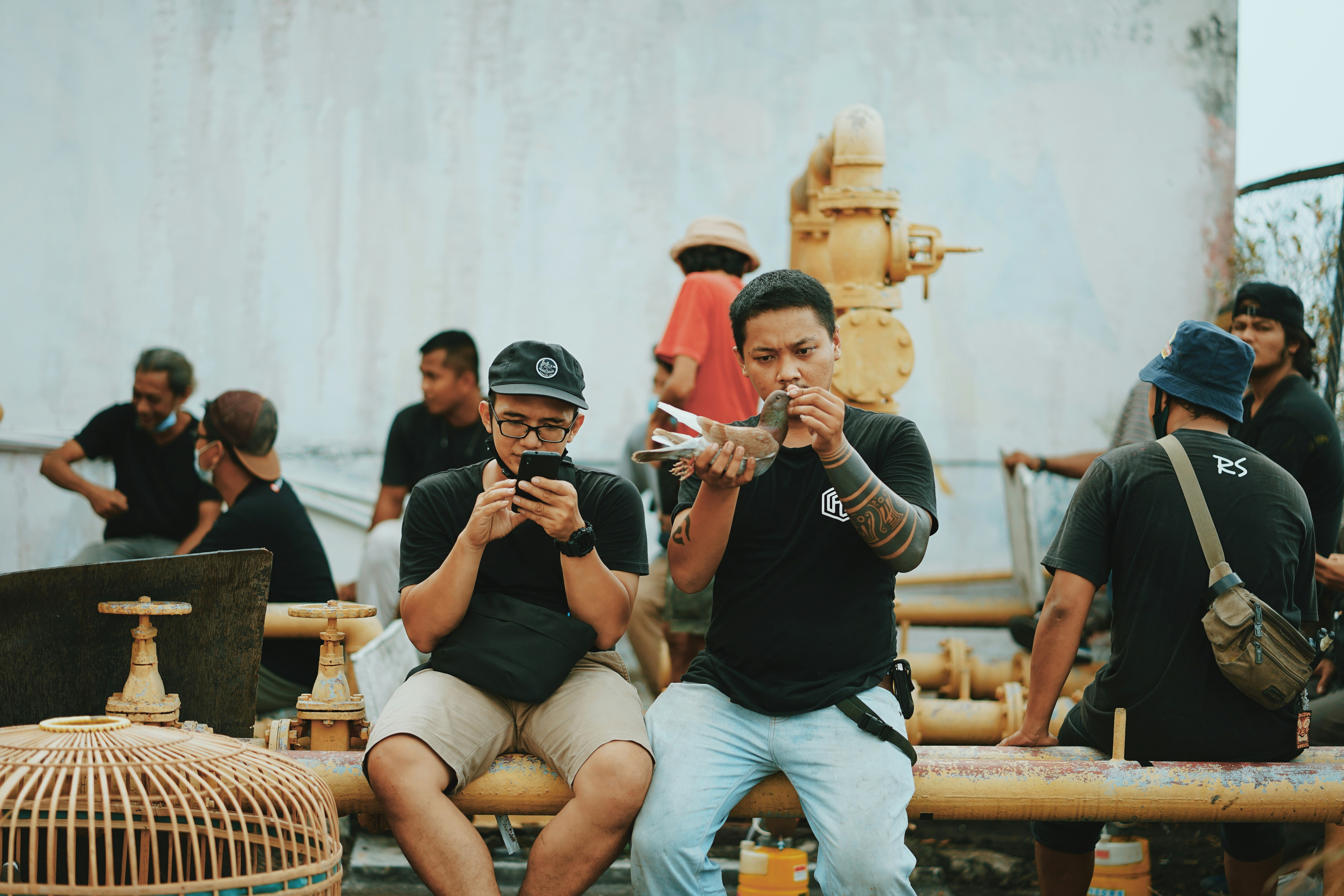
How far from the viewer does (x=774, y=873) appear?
3.23 metres

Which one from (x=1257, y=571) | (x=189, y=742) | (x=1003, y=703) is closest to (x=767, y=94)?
(x=1003, y=703)

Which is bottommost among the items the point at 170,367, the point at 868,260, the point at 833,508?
the point at 833,508

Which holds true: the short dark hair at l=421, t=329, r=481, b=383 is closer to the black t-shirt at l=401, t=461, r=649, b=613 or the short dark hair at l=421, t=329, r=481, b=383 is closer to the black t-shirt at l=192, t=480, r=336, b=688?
the black t-shirt at l=192, t=480, r=336, b=688

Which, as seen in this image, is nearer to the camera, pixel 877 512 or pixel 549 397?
pixel 877 512

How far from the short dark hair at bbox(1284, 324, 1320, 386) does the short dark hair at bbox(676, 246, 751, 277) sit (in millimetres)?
2030

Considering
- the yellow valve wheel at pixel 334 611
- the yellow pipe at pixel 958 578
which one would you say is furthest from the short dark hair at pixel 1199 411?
the yellow pipe at pixel 958 578

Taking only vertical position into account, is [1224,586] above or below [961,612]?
above

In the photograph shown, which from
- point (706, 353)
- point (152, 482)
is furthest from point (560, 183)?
point (152, 482)

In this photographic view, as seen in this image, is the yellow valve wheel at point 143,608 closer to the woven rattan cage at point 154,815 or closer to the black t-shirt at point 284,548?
the woven rattan cage at point 154,815

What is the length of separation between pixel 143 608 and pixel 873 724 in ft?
5.62

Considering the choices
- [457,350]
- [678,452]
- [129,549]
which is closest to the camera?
[678,452]

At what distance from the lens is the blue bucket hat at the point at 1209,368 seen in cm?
274

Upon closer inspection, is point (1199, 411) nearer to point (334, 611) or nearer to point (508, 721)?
point (508, 721)

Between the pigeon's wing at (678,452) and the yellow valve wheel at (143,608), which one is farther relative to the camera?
the yellow valve wheel at (143,608)
